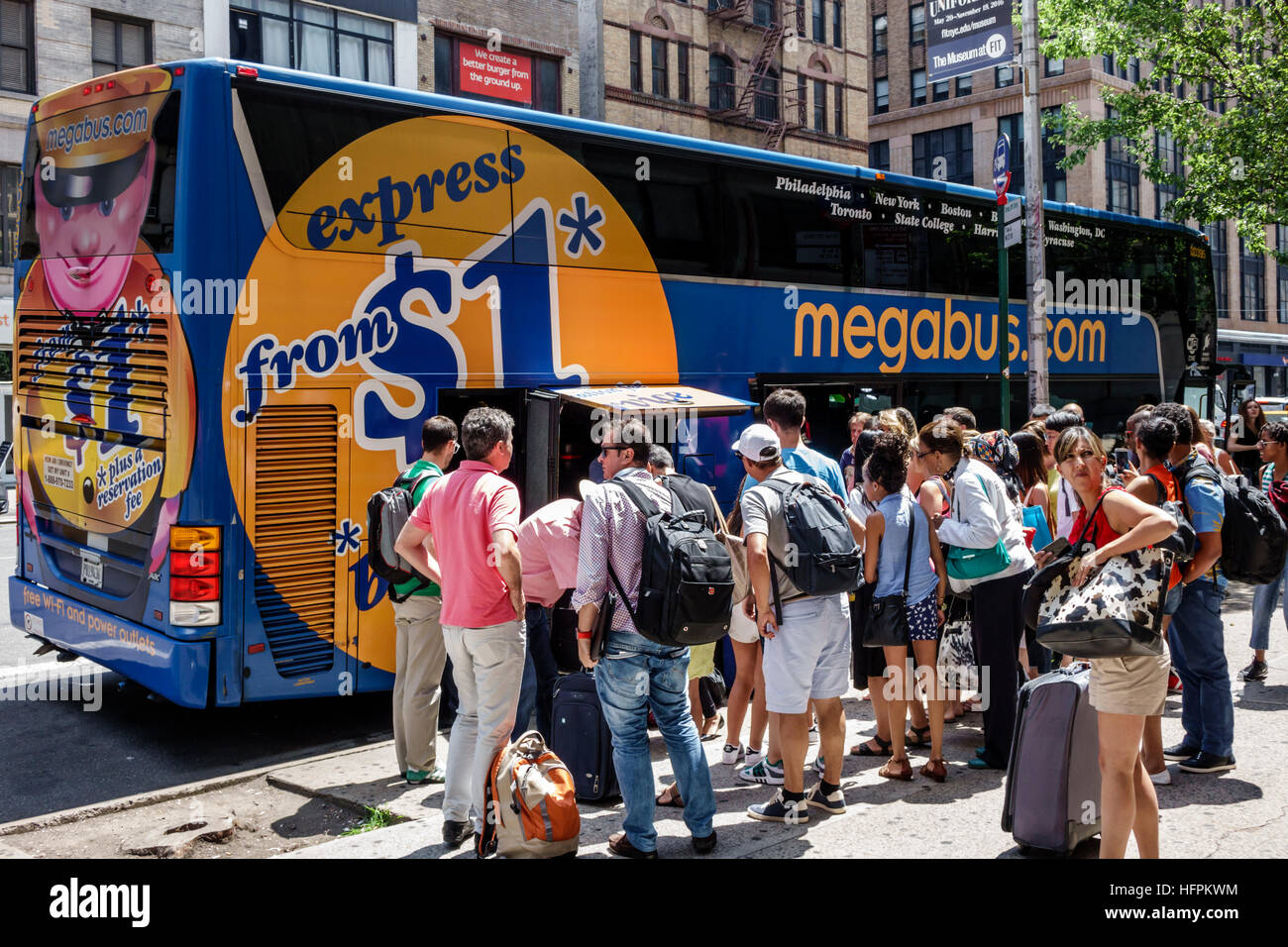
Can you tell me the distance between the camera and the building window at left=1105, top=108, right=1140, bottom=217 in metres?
51.2

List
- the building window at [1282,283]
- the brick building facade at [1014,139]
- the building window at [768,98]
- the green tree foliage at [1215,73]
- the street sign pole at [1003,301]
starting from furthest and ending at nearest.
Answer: the building window at [1282,283], the brick building facade at [1014,139], the building window at [768,98], the green tree foliage at [1215,73], the street sign pole at [1003,301]

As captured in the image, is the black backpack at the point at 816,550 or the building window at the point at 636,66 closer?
the black backpack at the point at 816,550

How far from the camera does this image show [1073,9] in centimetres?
1892

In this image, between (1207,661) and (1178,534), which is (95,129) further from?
(1207,661)

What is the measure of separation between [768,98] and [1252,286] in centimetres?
3776

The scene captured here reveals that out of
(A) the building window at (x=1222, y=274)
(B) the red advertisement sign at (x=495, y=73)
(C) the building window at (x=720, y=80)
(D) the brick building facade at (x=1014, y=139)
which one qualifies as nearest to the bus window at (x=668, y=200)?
(B) the red advertisement sign at (x=495, y=73)

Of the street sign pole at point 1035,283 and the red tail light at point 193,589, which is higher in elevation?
the street sign pole at point 1035,283

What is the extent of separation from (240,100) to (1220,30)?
17.1m

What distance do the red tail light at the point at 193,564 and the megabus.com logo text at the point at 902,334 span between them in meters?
4.96

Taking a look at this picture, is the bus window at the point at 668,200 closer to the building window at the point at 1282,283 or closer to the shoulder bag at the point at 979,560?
the shoulder bag at the point at 979,560

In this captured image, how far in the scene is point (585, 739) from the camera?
605 cm

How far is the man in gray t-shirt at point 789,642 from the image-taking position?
17.6 feet

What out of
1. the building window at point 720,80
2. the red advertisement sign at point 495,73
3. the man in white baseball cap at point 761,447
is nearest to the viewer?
the man in white baseball cap at point 761,447
